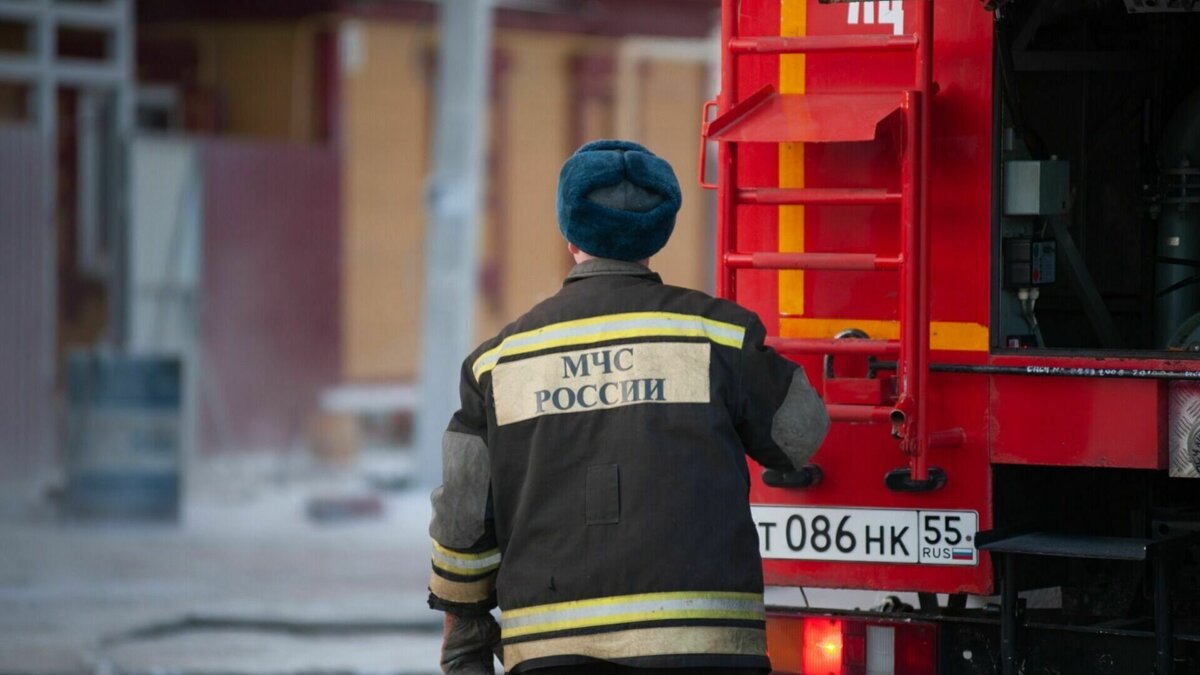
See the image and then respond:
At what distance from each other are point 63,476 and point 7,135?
2681 mm

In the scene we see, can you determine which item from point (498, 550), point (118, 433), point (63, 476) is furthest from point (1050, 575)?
point (63, 476)

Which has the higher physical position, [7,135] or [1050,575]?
[7,135]

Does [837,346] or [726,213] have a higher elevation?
[726,213]

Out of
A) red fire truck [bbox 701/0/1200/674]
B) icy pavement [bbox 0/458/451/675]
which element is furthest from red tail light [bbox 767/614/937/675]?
icy pavement [bbox 0/458/451/675]

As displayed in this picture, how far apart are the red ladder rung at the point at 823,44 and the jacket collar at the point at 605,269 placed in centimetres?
108

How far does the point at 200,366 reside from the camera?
1698 centimetres

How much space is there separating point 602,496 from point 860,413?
1066 mm

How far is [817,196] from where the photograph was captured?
15.0 ft

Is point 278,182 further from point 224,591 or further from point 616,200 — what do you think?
point 616,200

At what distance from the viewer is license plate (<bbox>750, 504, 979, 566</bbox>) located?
4637 mm

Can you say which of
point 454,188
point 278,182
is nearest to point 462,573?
point 454,188

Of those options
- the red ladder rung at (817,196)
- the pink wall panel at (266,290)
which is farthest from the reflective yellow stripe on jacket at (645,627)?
the pink wall panel at (266,290)

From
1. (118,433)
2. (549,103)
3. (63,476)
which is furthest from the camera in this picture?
(549,103)

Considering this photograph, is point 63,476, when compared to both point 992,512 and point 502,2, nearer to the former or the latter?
point 502,2
